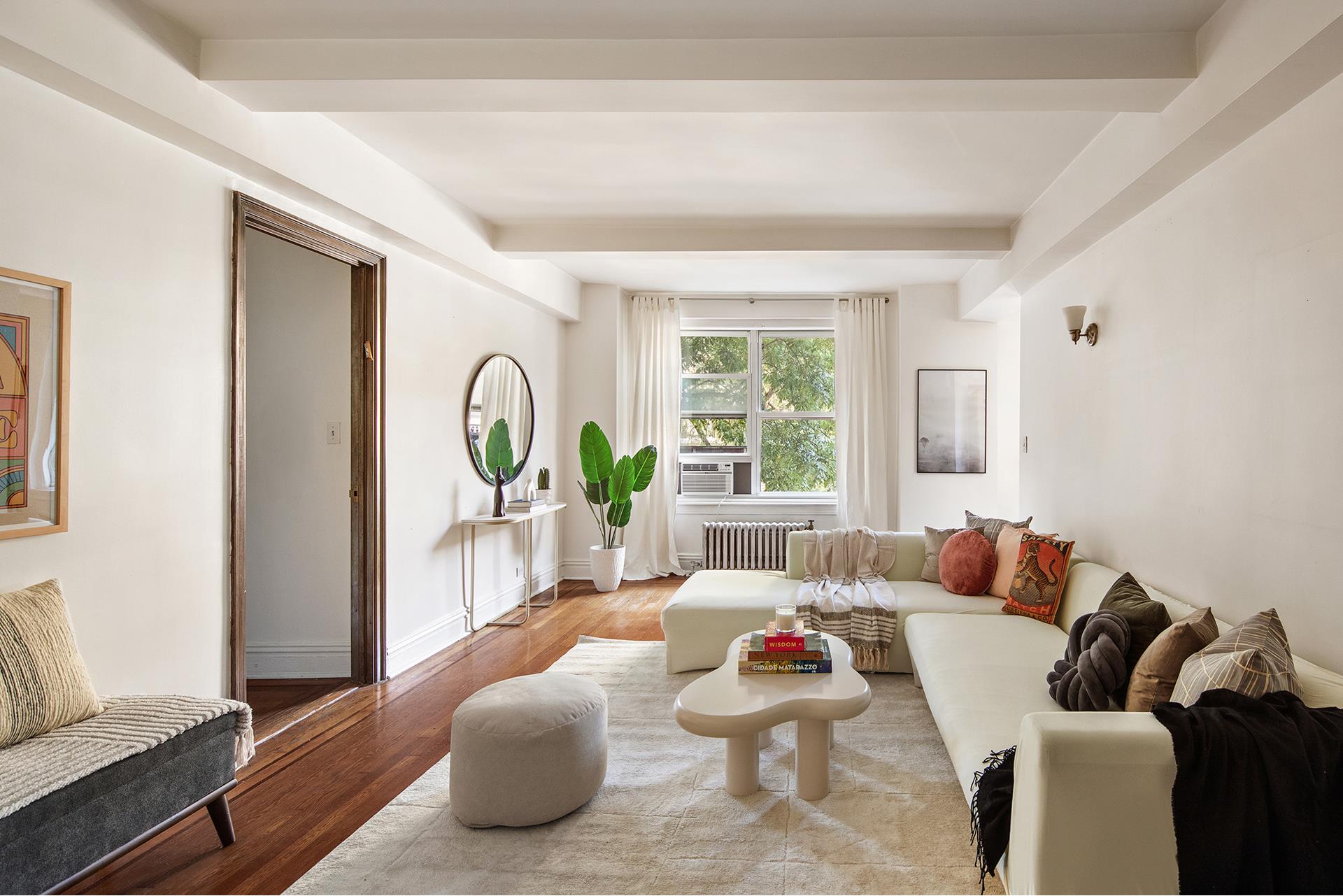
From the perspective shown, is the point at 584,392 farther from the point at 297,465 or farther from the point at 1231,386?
the point at 1231,386

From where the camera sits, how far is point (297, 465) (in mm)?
4105

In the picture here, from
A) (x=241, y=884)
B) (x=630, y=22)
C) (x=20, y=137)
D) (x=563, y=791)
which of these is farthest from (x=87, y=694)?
(x=630, y=22)

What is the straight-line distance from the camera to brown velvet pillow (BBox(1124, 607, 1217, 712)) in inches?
83.7

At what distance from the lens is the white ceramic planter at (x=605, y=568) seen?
6.31 meters

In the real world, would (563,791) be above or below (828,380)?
below

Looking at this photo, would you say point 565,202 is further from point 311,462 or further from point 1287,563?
point 1287,563

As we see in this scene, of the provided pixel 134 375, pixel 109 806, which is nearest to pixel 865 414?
pixel 134 375

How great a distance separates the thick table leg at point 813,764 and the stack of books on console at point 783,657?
21 cm

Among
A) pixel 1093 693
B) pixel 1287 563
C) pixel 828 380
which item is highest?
pixel 828 380

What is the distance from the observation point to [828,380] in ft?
23.3

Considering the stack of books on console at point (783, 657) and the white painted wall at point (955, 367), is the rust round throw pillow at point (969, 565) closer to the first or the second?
the stack of books on console at point (783, 657)

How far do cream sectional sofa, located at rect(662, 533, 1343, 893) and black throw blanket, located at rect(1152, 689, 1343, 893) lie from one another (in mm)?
41

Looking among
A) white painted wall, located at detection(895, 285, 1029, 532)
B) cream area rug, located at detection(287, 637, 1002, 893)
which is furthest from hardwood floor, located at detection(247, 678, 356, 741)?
white painted wall, located at detection(895, 285, 1029, 532)

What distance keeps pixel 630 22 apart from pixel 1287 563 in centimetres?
257
